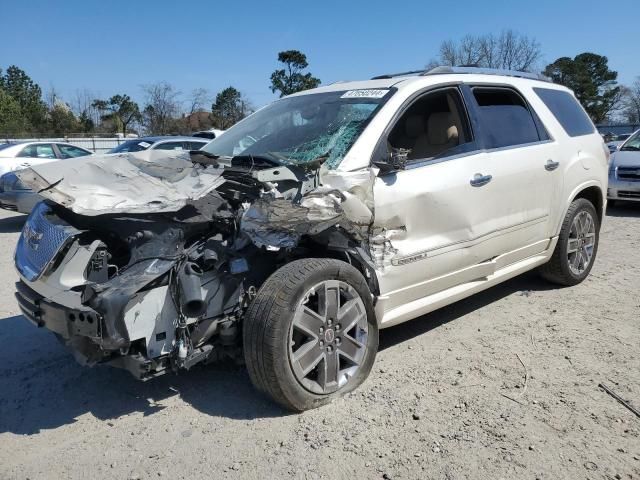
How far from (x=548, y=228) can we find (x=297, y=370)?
113 inches

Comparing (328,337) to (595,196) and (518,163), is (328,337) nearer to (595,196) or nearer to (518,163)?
(518,163)

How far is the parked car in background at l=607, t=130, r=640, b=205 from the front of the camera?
1002cm

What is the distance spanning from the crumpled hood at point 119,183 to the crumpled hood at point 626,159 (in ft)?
31.0

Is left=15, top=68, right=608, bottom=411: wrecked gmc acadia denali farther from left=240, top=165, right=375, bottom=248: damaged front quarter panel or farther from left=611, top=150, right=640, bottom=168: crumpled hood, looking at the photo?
left=611, top=150, right=640, bottom=168: crumpled hood

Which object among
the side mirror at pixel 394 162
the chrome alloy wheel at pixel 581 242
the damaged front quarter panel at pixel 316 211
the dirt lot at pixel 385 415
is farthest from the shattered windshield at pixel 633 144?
the damaged front quarter panel at pixel 316 211

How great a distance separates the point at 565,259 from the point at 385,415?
9.44ft

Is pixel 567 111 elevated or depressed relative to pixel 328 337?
elevated

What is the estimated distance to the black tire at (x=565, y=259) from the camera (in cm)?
492

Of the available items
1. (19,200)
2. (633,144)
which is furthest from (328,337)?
(633,144)

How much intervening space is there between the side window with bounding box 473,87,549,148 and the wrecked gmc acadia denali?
0.9 inches

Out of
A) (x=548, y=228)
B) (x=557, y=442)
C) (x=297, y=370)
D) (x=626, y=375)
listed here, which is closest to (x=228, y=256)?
(x=297, y=370)

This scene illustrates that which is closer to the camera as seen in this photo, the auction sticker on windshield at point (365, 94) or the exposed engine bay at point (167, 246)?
the exposed engine bay at point (167, 246)

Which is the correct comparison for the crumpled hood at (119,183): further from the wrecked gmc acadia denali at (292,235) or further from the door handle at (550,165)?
the door handle at (550,165)

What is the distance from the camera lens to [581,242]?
520 centimetres
